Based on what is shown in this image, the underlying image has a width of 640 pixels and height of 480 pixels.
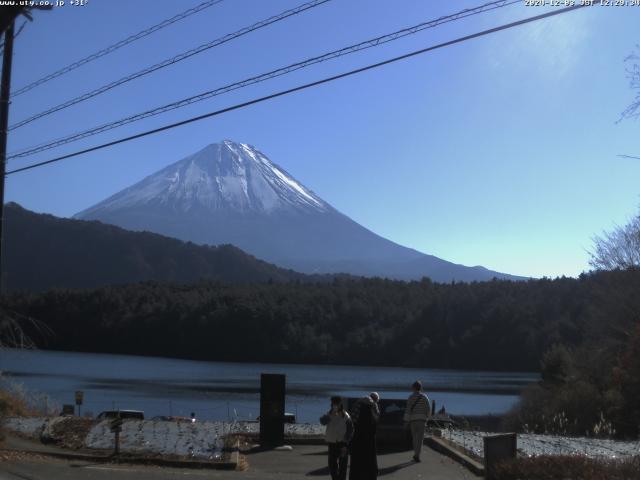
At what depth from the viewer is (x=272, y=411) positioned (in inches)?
641

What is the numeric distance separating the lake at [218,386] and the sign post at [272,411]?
12513mm

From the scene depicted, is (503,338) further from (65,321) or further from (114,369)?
(65,321)

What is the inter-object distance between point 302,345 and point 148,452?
10287 cm

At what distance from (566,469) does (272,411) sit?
6910mm

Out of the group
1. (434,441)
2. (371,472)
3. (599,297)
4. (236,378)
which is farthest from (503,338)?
(371,472)

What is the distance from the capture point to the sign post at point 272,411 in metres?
16.3

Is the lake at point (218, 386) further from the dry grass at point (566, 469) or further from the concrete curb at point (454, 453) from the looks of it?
the dry grass at point (566, 469)

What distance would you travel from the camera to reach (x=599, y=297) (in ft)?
138

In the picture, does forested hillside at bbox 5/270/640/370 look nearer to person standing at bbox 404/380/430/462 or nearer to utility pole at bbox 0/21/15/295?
person standing at bbox 404/380/430/462

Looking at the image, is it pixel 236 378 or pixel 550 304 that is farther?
pixel 550 304

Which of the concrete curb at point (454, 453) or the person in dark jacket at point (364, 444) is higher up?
the person in dark jacket at point (364, 444)

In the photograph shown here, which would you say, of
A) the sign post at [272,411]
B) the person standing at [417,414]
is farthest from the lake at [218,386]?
the person standing at [417,414]

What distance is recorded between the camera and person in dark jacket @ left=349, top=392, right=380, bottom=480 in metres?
10.6

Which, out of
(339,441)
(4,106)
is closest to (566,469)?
(339,441)
